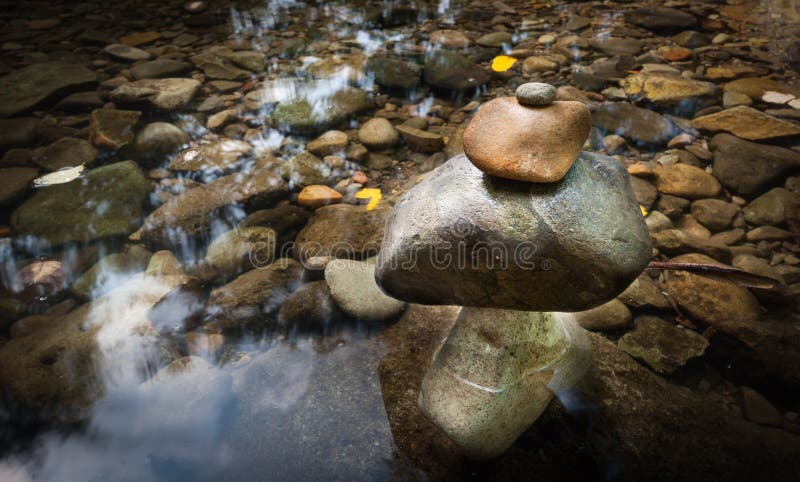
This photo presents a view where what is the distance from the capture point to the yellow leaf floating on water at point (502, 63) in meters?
4.65

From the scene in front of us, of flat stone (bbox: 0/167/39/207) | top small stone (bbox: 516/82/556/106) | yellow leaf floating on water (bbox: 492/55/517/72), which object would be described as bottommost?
flat stone (bbox: 0/167/39/207)

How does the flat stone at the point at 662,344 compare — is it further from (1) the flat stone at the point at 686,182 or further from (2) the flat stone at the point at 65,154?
(2) the flat stone at the point at 65,154

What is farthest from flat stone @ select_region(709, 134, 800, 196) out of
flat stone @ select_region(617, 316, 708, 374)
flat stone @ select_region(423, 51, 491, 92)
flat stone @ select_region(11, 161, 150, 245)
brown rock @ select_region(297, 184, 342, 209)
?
flat stone @ select_region(11, 161, 150, 245)

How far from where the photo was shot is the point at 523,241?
5.01ft

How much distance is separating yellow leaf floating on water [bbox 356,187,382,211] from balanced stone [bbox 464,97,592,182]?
1.71 metres

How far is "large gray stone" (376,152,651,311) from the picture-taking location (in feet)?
5.00

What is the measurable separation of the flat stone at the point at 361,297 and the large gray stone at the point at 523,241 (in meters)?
0.62

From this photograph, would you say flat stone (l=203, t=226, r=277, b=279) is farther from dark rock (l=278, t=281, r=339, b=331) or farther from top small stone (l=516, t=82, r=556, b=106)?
top small stone (l=516, t=82, r=556, b=106)

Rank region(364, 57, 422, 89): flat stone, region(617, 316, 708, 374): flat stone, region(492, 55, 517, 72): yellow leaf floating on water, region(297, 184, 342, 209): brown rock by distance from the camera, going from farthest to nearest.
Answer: region(492, 55, 517, 72): yellow leaf floating on water < region(364, 57, 422, 89): flat stone < region(297, 184, 342, 209): brown rock < region(617, 316, 708, 374): flat stone

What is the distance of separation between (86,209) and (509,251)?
2.95 meters

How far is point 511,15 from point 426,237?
16.6 ft

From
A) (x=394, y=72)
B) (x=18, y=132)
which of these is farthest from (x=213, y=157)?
(x=394, y=72)

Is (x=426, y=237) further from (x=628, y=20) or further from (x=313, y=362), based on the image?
(x=628, y=20)

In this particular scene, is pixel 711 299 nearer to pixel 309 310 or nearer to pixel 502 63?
pixel 309 310
